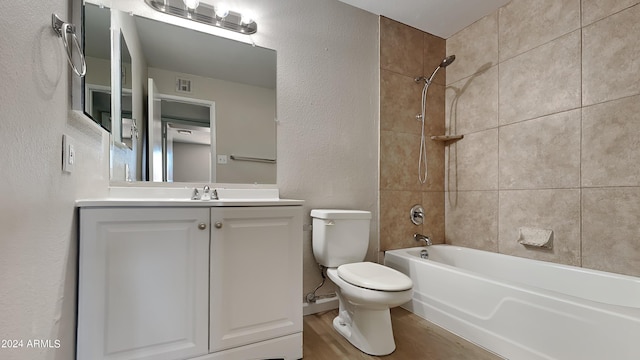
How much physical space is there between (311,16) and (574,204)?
2.18 meters

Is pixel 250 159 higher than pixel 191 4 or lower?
lower

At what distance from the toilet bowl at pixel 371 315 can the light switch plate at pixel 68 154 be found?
4.29 feet

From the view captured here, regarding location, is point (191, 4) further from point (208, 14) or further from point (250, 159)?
point (250, 159)

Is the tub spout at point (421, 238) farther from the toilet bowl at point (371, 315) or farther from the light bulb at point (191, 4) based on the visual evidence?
the light bulb at point (191, 4)

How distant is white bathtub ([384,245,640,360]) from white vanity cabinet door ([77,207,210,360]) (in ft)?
4.66

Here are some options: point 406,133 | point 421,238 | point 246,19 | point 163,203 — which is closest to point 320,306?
point 421,238

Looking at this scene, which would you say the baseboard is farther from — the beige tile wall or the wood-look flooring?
the beige tile wall

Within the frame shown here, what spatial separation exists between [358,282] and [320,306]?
2.32 ft

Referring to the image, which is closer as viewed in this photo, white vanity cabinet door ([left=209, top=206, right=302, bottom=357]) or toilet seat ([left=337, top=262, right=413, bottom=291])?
white vanity cabinet door ([left=209, top=206, right=302, bottom=357])

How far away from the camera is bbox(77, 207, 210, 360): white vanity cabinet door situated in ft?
3.47

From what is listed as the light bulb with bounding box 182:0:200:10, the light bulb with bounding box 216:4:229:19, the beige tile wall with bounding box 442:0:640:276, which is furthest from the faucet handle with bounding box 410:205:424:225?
the light bulb with bounding box 182:0:200:10

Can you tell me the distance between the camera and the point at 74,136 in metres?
1.01

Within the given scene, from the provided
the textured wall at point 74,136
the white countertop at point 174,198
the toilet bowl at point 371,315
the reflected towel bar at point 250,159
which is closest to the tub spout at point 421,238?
the textured wall at point 74,136

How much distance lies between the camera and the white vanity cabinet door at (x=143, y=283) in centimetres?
106
